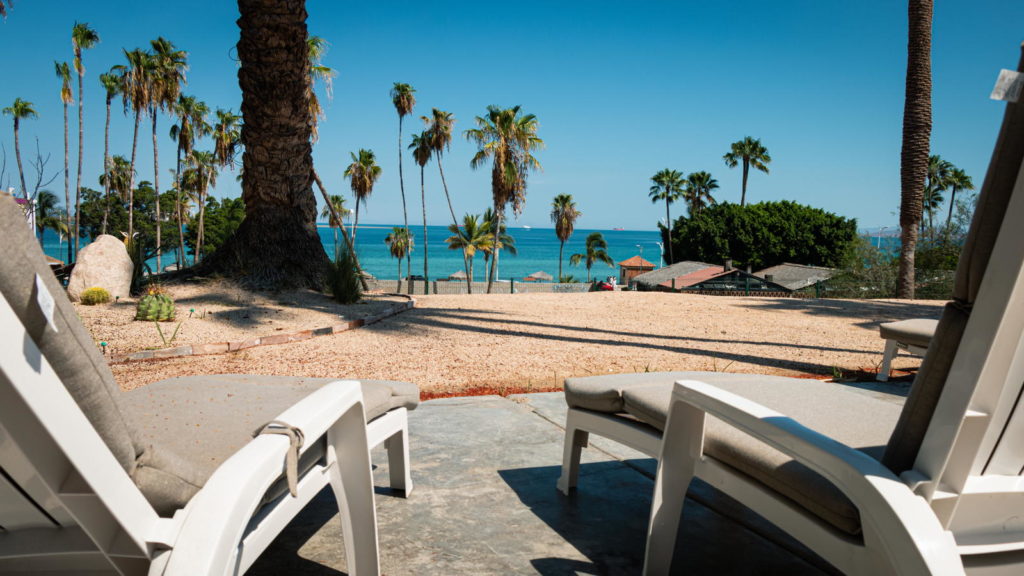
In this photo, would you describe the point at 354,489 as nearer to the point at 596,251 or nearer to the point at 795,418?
the point at 795,418

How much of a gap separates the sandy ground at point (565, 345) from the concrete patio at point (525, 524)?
1813 mm

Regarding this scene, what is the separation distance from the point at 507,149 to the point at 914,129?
21.3m

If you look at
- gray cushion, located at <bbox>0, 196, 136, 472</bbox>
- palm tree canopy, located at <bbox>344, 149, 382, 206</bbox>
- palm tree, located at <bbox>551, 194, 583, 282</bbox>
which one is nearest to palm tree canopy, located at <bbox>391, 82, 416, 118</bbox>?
palm tree canopy, located at <bbox>344, 149, 382, 206</bbox>

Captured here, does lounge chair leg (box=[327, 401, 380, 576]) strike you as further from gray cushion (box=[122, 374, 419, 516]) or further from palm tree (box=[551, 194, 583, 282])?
palm tree (box=[551, 194, 583, 282])

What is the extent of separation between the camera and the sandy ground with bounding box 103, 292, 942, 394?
5.38 metres

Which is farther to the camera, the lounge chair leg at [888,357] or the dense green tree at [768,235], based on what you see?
the dense green tree at [768,235]

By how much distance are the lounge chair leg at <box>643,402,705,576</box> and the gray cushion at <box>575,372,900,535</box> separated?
51 millimetres

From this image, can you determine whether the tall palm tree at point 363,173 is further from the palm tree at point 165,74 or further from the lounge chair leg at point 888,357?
the lounge chair leg at point 888,357

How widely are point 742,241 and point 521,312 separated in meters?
41.7

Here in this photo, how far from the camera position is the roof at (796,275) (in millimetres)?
39328

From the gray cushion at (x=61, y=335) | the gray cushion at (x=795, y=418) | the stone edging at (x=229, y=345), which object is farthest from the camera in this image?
the stone edging at (x=229, y=345)

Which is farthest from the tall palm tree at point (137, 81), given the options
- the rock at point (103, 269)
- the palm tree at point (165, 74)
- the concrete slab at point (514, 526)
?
the concrete slab at point (514, 526)

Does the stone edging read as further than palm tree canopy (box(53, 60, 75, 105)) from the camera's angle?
No

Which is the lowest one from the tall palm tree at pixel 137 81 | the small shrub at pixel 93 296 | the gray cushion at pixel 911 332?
the small shrub at pixel 93 296
